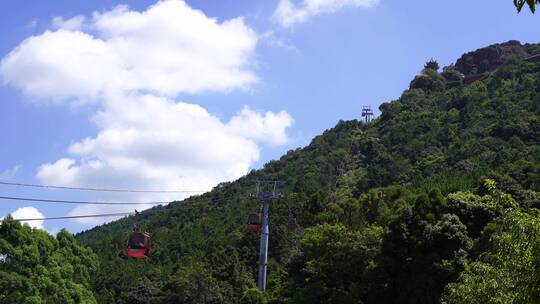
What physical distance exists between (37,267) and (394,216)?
65.3 feet

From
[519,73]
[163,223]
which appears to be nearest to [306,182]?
[163,223]

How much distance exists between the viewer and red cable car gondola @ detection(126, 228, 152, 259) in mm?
27375

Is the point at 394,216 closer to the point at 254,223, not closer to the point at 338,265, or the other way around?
the point at 338,265

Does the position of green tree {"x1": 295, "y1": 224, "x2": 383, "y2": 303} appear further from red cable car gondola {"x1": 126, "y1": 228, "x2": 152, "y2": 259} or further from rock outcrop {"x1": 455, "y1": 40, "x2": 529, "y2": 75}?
rock outcrop {"x1": 455, "y1": 40, "x2": 529, "y2": 75}

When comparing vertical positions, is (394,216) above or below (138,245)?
above

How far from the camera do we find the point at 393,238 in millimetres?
34688

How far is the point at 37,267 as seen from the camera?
3672 centimetres

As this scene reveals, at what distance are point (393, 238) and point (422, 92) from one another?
8100 cm

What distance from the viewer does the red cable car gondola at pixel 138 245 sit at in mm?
27375

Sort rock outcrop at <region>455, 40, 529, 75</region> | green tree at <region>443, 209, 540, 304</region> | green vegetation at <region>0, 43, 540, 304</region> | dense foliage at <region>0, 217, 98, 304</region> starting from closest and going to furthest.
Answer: green tree at <region>443, 209, 540, 304</region> < green vegetation at <region>0, 43, 540, 304</region> < dense foliage at <region>0, 217, 98, 304</region> < rock outcrop at <region>455, 40, 529, 75</region>

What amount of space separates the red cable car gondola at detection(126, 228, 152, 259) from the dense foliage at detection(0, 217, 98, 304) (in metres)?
10.2

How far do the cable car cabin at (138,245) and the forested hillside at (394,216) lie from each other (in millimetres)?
10650

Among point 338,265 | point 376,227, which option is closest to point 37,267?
point 338,265

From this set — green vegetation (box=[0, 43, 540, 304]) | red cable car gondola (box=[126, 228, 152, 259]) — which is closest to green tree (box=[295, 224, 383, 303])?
green vegetation (box=[0, 43, 540, 304])
